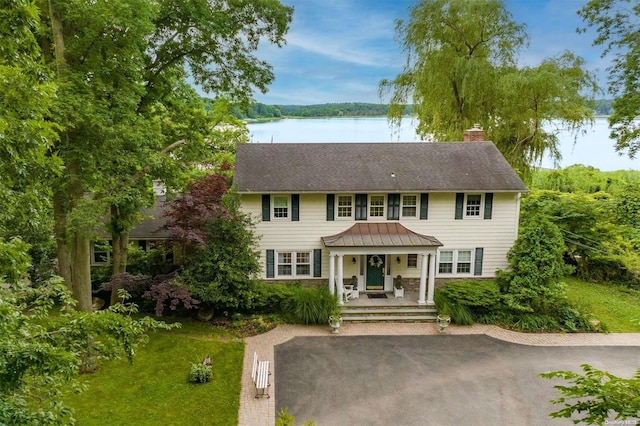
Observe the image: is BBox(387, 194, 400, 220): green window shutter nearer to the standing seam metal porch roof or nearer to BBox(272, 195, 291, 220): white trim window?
the standing seam metal porch roof

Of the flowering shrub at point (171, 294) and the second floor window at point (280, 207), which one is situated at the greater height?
the second floor window at point (280, 207)

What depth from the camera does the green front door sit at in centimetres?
1809

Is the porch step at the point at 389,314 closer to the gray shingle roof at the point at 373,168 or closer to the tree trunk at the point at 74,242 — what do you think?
the gray shingle roof at the point at 373,168

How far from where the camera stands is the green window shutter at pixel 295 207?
17203 mm

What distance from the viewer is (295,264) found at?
17.7m

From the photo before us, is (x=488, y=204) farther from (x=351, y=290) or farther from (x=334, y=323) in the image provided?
(x=334, y=323)

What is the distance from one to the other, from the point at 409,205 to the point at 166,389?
1129 cm

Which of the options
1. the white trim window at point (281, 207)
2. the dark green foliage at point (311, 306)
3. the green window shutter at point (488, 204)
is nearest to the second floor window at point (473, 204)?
the green window shutter at point (488, 204)

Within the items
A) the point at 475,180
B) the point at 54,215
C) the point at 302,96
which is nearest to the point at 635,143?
the point at 475,180

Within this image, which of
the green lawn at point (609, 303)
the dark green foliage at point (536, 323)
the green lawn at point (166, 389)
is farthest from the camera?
the green lawn at point (609, 303)

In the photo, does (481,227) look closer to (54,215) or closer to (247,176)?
(247,176)

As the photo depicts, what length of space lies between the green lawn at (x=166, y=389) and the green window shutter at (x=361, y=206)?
22.7 ft

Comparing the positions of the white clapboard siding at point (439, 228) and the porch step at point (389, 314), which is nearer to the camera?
the porch step at point (389, 314)

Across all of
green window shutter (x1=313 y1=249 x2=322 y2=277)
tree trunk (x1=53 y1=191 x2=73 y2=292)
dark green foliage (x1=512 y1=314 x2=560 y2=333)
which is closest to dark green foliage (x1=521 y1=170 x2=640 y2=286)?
dark green foliage (x1=512 y1=314 x2=560 y2=333)
